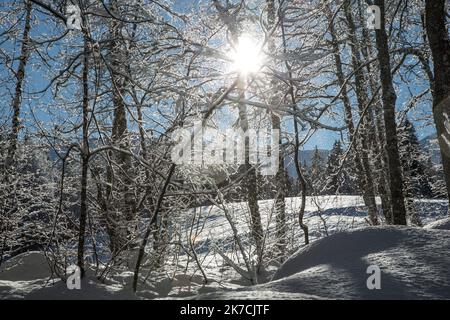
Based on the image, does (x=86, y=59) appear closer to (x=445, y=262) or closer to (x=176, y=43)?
(x=176, y=43)

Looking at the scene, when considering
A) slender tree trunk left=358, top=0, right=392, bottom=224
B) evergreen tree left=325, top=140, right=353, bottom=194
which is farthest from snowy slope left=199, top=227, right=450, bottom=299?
slender tree trunk left=358, top=0, right=392, bottom=224

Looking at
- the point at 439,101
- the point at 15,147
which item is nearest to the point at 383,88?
the point at 439,101

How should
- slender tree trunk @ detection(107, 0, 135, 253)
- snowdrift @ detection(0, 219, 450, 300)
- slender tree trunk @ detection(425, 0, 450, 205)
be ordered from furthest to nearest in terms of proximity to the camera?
1. slender tree trunk @ detection(107, 0, 135, 253)
2. slender tree trunk @ detection(425, 0, 450, 205)
3. snowdrift @ detection(0, 219, 450, 300)

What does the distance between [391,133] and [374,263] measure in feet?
12.4

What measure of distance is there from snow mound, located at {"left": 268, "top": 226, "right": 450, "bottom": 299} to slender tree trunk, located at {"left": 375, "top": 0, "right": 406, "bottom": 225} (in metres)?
2.89

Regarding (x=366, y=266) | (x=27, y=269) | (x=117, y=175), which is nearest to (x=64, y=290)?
(x=27, y=269)

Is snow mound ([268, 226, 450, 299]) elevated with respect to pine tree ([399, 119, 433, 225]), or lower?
lower

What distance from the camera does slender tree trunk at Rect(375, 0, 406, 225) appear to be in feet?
17.2

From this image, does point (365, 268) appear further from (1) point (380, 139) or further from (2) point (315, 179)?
(1) point (380, 139)

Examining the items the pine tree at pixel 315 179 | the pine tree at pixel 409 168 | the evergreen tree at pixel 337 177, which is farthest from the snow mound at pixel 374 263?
the pine tree at pixel 409 168

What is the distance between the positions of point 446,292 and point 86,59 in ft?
13.9

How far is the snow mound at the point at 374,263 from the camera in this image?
1.73m

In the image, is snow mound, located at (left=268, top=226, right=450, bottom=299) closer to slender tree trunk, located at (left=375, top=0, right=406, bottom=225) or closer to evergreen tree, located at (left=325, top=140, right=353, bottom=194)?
slender tree trunk, located at (left=375, top=0, right=406, bottom=225)

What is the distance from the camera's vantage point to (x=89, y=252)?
5715mm
